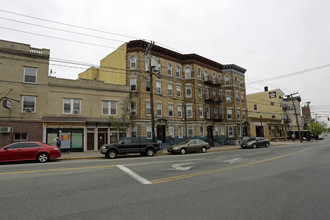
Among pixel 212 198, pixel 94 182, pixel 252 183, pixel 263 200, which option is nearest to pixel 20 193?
pixel 94 182

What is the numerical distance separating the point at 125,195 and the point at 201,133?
Result: 83.1 feet

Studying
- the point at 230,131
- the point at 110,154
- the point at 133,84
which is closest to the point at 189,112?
the point at 133,84

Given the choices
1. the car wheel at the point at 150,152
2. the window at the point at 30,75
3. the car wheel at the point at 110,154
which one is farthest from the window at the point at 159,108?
the window at the point at 30,75

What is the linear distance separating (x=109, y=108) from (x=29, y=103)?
770cm

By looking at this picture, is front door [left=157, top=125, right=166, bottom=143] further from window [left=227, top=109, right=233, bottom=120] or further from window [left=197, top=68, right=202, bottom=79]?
window [left=227, top=109, right=233, bottom=120]

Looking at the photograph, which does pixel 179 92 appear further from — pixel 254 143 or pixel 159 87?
pixel 254 143

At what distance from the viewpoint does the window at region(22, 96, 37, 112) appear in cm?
1831

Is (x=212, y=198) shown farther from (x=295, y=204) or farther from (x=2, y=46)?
(x=2, y=46)

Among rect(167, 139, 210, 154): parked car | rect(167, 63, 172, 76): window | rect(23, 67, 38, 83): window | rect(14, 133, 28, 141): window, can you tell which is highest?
rect(167, 63, 172, 76): window

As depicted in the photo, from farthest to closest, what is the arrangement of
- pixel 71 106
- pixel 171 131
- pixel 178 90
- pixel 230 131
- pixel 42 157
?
1. pixel 230 131
2. pixel 178 90
3. pixel 171 131
4. pixel 71 106
5. pixel 42 157

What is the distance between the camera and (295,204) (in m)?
4.76

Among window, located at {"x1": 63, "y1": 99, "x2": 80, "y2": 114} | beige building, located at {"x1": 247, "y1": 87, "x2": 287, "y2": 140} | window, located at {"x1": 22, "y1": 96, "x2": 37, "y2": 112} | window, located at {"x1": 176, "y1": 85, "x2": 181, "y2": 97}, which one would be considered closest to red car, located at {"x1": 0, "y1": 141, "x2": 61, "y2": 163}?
→ window, located at {"x1": 22, "y1": 96, "x2": 37, "y2": 112}

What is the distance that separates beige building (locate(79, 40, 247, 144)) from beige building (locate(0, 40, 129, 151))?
3.92 meters

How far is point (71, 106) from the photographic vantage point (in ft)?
67.8
